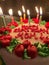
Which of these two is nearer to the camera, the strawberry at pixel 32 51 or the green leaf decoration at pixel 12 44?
the strawberry at pixel 32 51

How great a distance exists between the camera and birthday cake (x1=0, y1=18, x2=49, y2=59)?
1.37m

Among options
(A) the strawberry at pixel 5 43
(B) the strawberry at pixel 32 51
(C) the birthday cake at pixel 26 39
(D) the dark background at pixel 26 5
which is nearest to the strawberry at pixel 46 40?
(C) the birthday cake at pixel 26 39

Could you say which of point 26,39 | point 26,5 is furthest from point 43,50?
point 26,5

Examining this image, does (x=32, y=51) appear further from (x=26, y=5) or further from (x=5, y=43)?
(x=26, y=5)

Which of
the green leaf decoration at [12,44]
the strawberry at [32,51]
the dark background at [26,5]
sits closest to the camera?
the strawberry at [32,51]

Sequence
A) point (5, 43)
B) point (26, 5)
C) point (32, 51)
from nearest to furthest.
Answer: point (32, 51) → point (5, 43) → point (26, 5)

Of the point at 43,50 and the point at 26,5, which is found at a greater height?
the point at 26,5

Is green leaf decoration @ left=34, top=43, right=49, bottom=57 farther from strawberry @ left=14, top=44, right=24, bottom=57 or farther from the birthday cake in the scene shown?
strawberry @ left=14, top=44, right=24, bottom=57

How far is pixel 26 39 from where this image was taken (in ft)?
5.18

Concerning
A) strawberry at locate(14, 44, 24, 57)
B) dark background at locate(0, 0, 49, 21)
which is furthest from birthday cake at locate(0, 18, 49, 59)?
dark background at locate(0, 0, 49, 21)

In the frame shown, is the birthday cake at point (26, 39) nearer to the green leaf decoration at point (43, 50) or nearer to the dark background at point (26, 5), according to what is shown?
the green leaf decoration at point (43, 50)

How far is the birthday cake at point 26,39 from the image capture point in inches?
54.0

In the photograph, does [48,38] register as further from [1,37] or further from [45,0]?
[45,0]

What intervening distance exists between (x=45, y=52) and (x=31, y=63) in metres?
0.12
